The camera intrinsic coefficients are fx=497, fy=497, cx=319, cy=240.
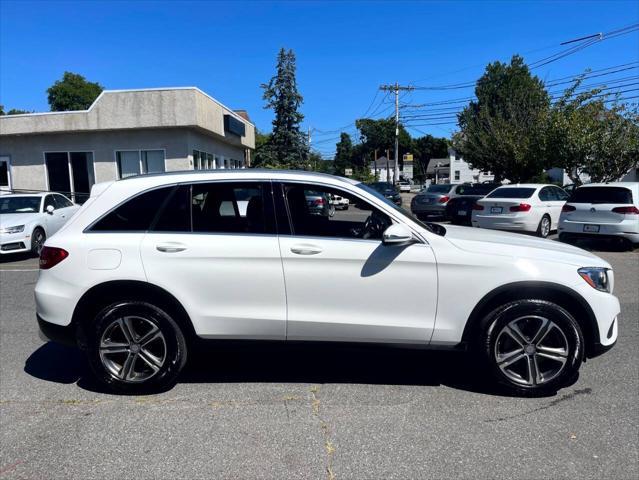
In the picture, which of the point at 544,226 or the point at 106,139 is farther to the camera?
the point at 106,139

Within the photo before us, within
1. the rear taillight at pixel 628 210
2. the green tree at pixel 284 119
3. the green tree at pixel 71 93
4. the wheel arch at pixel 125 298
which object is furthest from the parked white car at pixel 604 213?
the green tree at pixel 71 93

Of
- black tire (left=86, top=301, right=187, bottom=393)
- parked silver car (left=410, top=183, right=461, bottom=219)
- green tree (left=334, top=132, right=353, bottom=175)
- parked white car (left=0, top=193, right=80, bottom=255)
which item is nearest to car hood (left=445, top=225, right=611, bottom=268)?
black tire (left=86, top=301, right=187, bottom=393)

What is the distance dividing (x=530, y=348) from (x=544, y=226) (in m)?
11.2

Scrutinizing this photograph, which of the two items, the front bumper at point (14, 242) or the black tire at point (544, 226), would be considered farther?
the black tire at point (544, 226)

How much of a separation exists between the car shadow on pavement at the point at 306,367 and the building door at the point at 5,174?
2015 cm

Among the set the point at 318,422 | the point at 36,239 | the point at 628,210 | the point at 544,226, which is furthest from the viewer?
the point at 544,226

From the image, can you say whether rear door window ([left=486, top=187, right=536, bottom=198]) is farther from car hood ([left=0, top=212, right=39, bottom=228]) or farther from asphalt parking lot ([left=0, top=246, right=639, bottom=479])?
car hood ([left=0, top=212, right=39, bottom=228])

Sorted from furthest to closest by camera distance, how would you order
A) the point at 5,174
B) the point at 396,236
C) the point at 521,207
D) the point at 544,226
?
the point at 5,174 → the point at 544,226 → the point at 521,207 → the point at 396,236

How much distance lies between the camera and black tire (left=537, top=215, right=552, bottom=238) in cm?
1383

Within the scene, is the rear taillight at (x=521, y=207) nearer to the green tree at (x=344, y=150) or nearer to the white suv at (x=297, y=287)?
the white suv at (x=297, y=287)

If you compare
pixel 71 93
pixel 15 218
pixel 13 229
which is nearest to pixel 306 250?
pixel 13 229

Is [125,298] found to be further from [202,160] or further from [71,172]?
[202,160]

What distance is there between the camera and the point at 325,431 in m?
3.42

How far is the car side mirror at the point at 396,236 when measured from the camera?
12.1ft
